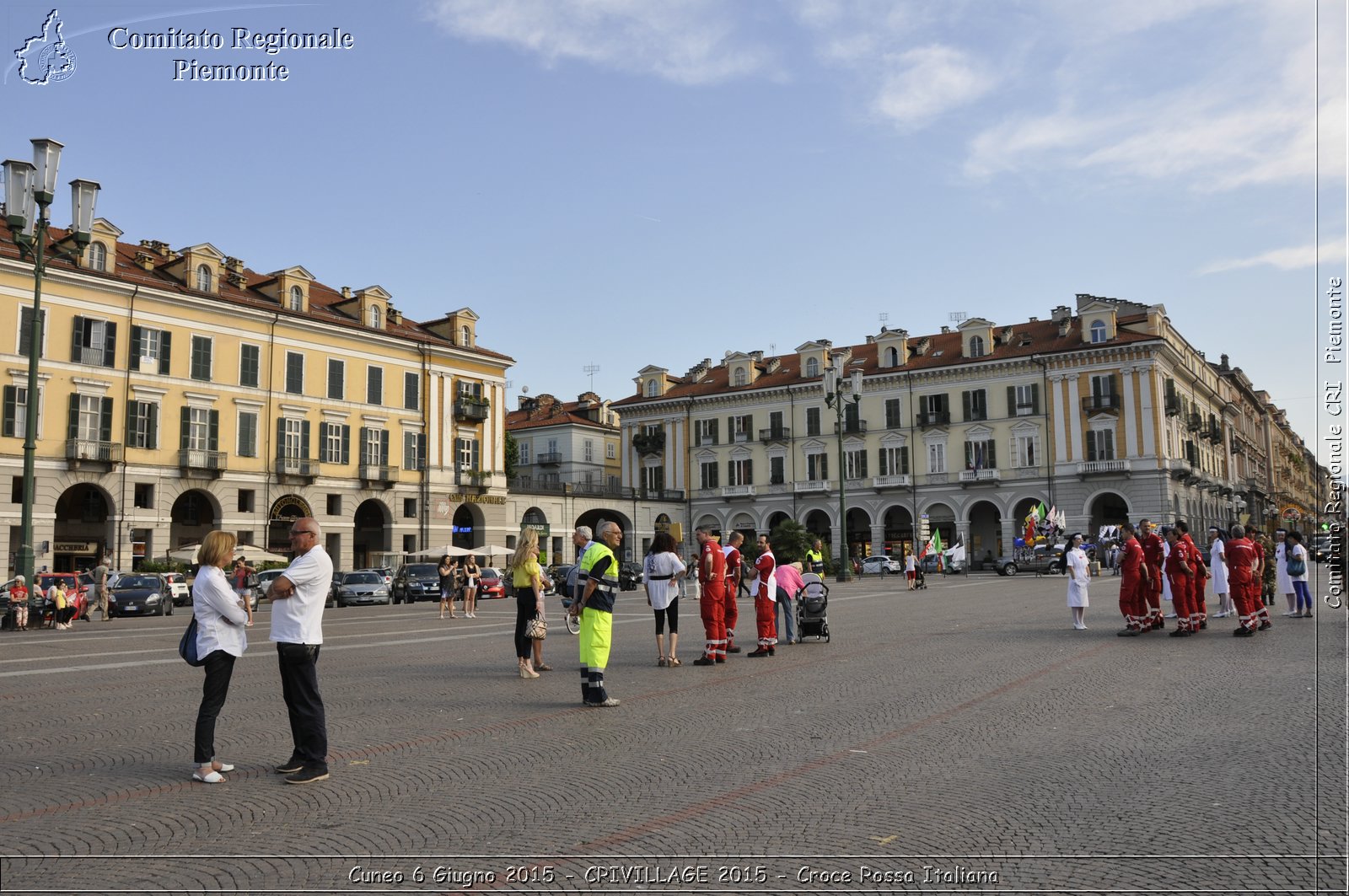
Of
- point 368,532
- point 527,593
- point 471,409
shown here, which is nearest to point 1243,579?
point 527,593

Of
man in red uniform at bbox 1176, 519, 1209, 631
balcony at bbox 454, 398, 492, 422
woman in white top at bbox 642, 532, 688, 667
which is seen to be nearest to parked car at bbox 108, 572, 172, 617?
woman in white top at bbox 642, 532, 688, 667

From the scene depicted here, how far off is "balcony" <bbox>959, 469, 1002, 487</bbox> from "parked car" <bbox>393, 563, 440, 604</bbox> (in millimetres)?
37762

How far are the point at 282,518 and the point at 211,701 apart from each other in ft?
147

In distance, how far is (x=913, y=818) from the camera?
5617 millimetres

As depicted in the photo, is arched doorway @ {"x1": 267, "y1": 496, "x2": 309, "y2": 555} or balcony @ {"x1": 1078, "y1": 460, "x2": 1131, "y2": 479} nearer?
arched doorway @ {"x1": 267, "y1": 496, "x2": 309, "y2": 555}

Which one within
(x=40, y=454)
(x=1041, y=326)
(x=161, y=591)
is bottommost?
(x=161, y=591)

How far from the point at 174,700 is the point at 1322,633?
52.6ft

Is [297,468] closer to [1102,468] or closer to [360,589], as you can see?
[360,589]

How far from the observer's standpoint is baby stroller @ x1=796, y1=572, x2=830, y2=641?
15859 mm

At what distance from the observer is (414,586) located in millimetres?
39312

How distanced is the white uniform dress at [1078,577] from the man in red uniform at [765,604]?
5872 mm

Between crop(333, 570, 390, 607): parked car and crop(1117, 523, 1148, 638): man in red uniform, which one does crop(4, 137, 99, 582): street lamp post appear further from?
crop(1117, 523, 1148, 638): man in red uniform

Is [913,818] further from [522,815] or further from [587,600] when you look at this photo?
[587,600]

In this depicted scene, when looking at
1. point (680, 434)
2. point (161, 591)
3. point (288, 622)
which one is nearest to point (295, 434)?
point (161, 591)
